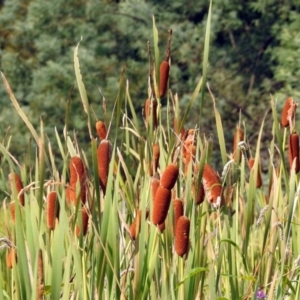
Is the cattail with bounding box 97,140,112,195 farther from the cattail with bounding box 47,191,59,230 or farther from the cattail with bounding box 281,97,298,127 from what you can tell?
the cattail with bounding box 281,97,298,127

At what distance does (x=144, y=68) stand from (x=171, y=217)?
7542 millimetres

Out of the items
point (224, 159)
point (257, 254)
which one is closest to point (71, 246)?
point (224, 159)

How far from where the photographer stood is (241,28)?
999 cm

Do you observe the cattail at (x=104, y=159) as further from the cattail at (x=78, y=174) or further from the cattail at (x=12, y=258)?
the cattail at (x=12, y=258)

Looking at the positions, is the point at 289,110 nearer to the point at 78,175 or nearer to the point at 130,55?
the point at 78,175

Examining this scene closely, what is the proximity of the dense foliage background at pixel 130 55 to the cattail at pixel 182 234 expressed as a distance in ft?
23.4

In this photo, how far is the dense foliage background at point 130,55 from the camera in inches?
352

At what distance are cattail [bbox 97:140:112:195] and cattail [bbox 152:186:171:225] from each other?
131mm

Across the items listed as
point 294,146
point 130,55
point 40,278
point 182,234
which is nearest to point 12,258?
point 40,278

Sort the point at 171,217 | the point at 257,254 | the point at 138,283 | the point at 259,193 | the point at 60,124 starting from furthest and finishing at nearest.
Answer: the point at 60,124
the point at 259,193
the point at 257,254
the point at 171,217
the point at 138,283

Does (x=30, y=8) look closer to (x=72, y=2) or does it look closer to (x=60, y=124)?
(x=72, y=2)

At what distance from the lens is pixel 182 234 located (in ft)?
4.80

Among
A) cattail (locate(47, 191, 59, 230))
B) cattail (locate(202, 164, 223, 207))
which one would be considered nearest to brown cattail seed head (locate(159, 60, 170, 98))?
cattail (locate(202, 164, 223, 207))

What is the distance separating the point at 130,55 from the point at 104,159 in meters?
8.11
